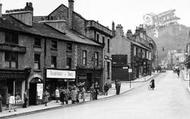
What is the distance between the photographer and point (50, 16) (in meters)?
48.3

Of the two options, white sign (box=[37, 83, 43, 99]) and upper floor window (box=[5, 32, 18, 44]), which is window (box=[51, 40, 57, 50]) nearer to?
white sign (box=[37, 83, 43, 99])

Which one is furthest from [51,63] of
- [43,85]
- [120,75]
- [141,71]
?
[141,71]

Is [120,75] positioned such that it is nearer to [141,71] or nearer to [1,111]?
[141,71]

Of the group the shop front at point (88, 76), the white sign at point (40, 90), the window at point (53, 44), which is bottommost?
the white sign at point (40, 90)

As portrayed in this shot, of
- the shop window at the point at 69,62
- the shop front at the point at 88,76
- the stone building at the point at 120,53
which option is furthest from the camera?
the stone building at the point at 120,53

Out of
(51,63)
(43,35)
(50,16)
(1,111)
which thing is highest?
(50,16)

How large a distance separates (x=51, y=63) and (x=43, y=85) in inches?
115

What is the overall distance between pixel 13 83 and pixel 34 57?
4.04 m

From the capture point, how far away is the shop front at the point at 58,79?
1307 inches

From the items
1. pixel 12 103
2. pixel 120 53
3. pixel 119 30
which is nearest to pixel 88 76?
pixel 12 103

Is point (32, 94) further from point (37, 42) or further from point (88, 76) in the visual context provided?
point (88, 76)

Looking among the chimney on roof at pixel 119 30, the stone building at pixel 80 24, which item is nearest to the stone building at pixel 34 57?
the stone building at pixel 80 24

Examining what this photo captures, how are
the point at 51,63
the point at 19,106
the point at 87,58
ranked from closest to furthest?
1. the point at 19,106
2. the point at 51,63
3. the point at 87,58

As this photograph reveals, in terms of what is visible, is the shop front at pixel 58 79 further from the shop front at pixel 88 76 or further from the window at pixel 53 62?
the shop front at pixel 88 76
